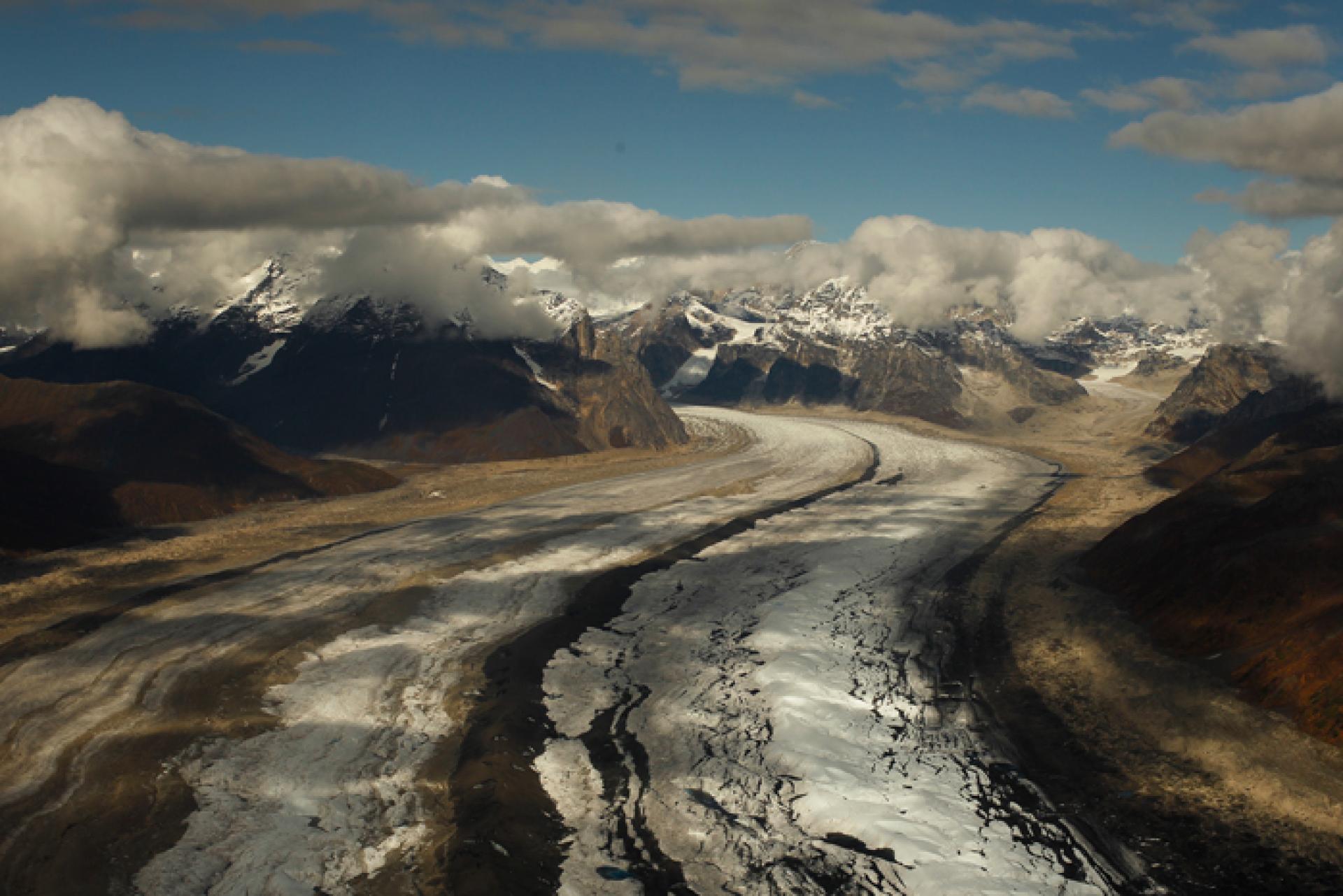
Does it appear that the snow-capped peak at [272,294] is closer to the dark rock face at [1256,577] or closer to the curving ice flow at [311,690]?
the curving ice flow at [311,690]

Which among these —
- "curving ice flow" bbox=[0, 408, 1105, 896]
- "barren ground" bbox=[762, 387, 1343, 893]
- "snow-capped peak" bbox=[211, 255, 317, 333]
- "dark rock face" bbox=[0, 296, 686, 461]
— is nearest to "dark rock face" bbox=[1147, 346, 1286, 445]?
"dark rock face" bbox=[0, 296, 686, 461]

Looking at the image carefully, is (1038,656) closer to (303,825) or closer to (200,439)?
(303,825)

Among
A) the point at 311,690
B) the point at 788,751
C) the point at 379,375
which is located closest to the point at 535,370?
the point at 379,375

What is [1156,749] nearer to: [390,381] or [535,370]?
[535,370]

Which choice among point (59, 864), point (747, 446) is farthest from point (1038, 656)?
point (747, 446)

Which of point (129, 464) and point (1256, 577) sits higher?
point (1256, 577)

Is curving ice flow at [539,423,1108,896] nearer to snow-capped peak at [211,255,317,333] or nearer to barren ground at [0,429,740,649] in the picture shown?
barren ground at [0,429,740,649]
